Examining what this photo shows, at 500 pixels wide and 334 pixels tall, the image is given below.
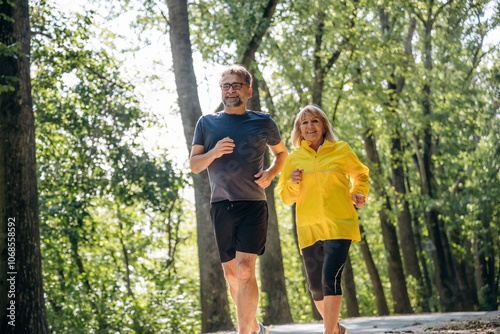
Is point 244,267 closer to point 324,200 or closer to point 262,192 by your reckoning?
point 262,192

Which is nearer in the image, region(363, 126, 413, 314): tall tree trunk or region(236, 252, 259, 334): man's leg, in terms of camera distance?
region(236, 252, 259, 334): man's leg

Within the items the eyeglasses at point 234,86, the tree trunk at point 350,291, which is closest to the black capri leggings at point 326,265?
the eyeglasses at point 234,86

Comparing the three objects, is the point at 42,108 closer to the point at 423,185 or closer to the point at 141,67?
the point at 141,67

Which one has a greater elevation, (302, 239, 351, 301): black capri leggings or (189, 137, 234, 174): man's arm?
(189, 137, 234, 174): man's arm

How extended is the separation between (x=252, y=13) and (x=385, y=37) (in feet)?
24.5

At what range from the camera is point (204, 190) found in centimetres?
1270

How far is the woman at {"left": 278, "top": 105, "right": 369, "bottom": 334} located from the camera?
582 cm

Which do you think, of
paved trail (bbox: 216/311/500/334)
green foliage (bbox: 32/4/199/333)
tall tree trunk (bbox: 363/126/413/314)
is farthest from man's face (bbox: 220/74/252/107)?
tall tree trunk (bbox: 363/126/413/314)

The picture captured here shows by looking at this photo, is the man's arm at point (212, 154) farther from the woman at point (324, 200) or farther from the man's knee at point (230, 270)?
the man's knee at point (230, 270)

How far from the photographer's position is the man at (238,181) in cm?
575

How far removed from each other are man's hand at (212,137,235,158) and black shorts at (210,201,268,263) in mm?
464

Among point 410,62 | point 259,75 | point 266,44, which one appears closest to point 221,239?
point 259,75

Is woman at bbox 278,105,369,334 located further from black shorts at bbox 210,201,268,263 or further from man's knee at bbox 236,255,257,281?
man's knee at bbox 236,255,257,281

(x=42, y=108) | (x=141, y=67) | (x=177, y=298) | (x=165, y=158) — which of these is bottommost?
(x=177, y=298)
